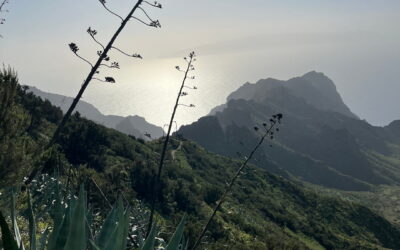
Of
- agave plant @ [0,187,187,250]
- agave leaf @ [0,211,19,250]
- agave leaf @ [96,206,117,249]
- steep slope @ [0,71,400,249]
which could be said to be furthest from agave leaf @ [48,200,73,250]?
steep slope @ [0,71,400,249]

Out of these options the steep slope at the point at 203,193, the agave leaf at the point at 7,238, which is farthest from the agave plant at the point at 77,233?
the steep slope at the point at 203,193

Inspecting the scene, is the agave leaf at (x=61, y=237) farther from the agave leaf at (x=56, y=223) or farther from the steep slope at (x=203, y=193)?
the steep slope at (x=203, y=193)

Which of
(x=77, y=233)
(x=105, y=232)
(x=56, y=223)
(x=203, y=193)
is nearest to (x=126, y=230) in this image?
(x=77, y=233)

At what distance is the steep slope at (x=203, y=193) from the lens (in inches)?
877

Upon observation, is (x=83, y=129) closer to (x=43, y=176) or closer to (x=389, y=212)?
(x=43, y=176)

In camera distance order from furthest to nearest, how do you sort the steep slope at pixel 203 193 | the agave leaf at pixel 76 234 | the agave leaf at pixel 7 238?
the steep slope at pixel 203 193 → the agave leaf at pixel 76 234 → the agave leaf at pixel 7 238

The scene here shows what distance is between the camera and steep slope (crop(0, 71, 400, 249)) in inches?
877

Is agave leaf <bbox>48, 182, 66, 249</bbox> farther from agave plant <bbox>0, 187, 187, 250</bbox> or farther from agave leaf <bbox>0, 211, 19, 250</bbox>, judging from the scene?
agave leaf <bbox>0, 211, 19, 250</bbox>

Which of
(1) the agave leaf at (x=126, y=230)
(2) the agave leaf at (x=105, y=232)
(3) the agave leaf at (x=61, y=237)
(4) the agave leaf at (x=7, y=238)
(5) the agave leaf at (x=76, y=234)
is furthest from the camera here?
(2) the agave leaf at (x=105, y=232)

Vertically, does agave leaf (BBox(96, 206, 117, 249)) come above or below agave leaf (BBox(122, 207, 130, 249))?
below

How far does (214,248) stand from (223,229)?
797cm

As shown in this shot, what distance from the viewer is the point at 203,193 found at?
120 ft

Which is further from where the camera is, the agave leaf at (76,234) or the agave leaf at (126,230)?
the agave leaf at (126,230)

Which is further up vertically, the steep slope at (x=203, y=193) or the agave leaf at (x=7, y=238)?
the agave leaf at (x=7, y=238)
